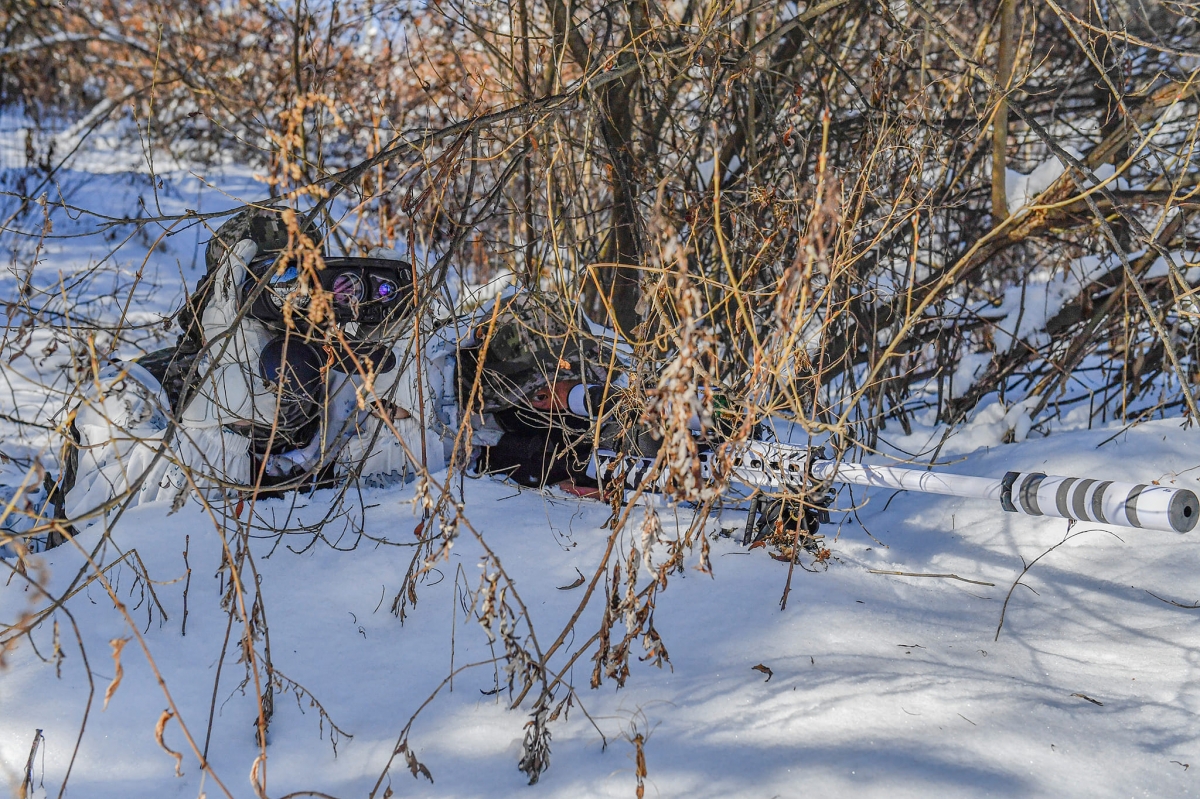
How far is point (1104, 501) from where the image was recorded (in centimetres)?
232

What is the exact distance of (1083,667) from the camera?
2.31 metres

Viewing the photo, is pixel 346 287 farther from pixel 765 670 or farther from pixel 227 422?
pixel 765 670

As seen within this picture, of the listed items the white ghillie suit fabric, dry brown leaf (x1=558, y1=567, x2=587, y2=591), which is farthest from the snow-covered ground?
the white ghillie suit fabric

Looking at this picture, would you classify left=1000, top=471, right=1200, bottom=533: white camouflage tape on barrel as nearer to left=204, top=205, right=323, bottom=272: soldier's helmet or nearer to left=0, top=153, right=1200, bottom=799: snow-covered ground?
left=0, top=153, right=1200, bottom=799: snow-covered ground

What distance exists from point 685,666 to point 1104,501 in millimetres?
1131

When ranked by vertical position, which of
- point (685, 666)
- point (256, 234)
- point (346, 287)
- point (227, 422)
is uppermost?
point (256, 234)

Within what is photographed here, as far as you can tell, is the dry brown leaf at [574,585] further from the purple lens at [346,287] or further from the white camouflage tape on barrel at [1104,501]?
the white camouflage tape on barrel at [1104,501]

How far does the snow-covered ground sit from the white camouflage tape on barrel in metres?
0.34

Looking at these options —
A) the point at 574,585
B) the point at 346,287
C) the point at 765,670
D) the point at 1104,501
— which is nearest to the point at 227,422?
the point at 346,287

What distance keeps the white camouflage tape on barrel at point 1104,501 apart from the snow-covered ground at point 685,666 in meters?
0.34

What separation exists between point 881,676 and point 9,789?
2007 millimetres

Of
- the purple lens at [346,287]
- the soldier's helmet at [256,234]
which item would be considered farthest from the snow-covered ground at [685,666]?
the soldier's helmet at [256,234]

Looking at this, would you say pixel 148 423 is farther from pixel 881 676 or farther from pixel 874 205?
pixel 874 205

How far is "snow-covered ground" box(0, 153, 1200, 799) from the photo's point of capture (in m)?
1.99
